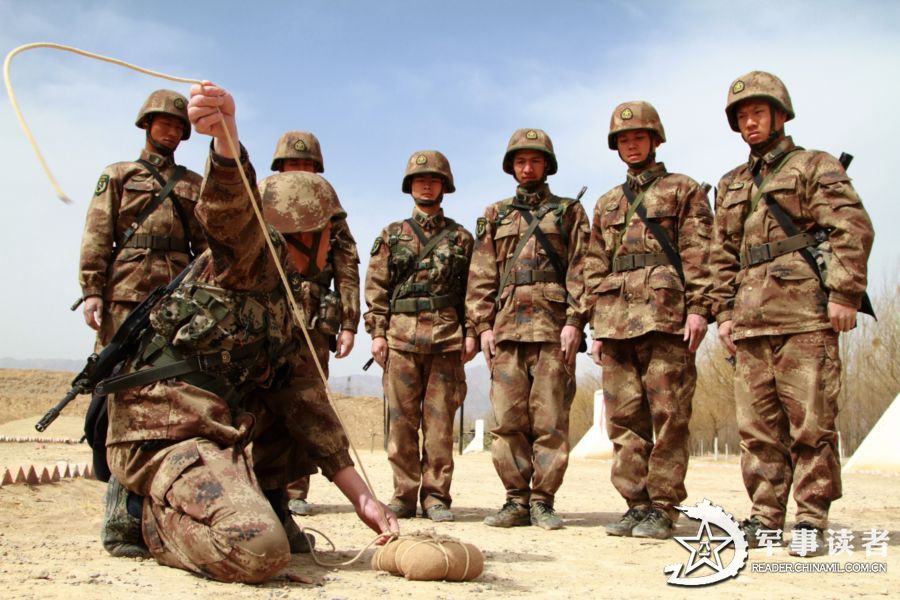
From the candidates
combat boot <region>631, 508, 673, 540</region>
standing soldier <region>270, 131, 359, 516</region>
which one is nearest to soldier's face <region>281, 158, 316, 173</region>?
standing soldier <region>270, 131, 359, 516</region>

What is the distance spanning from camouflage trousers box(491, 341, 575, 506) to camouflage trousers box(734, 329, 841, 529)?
1371mm

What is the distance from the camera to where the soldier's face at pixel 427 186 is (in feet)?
24.6

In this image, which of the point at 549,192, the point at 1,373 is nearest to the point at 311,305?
the point at 549,192

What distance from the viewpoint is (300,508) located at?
22.7 feet

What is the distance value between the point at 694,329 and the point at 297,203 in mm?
2758

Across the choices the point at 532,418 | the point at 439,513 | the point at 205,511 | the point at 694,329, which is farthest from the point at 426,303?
the point at 205,511

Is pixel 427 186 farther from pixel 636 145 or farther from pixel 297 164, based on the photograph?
pixel 636 145

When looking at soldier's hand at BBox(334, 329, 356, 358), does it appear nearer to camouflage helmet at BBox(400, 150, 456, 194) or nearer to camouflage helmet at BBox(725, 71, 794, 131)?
camouflage helmet at BBox(400, 150, 456, 194)

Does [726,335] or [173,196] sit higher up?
[173,196]

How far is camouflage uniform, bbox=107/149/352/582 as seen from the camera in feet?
11.8

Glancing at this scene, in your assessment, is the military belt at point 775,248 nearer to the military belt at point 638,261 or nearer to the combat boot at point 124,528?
the military belt at point 638,261

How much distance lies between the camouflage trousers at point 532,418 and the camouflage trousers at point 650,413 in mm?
413

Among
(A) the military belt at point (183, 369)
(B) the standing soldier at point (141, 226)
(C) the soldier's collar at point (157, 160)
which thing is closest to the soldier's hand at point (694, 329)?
(A) the military belt at point (183, 369)

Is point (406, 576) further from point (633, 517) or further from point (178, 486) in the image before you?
point (633, 517)
